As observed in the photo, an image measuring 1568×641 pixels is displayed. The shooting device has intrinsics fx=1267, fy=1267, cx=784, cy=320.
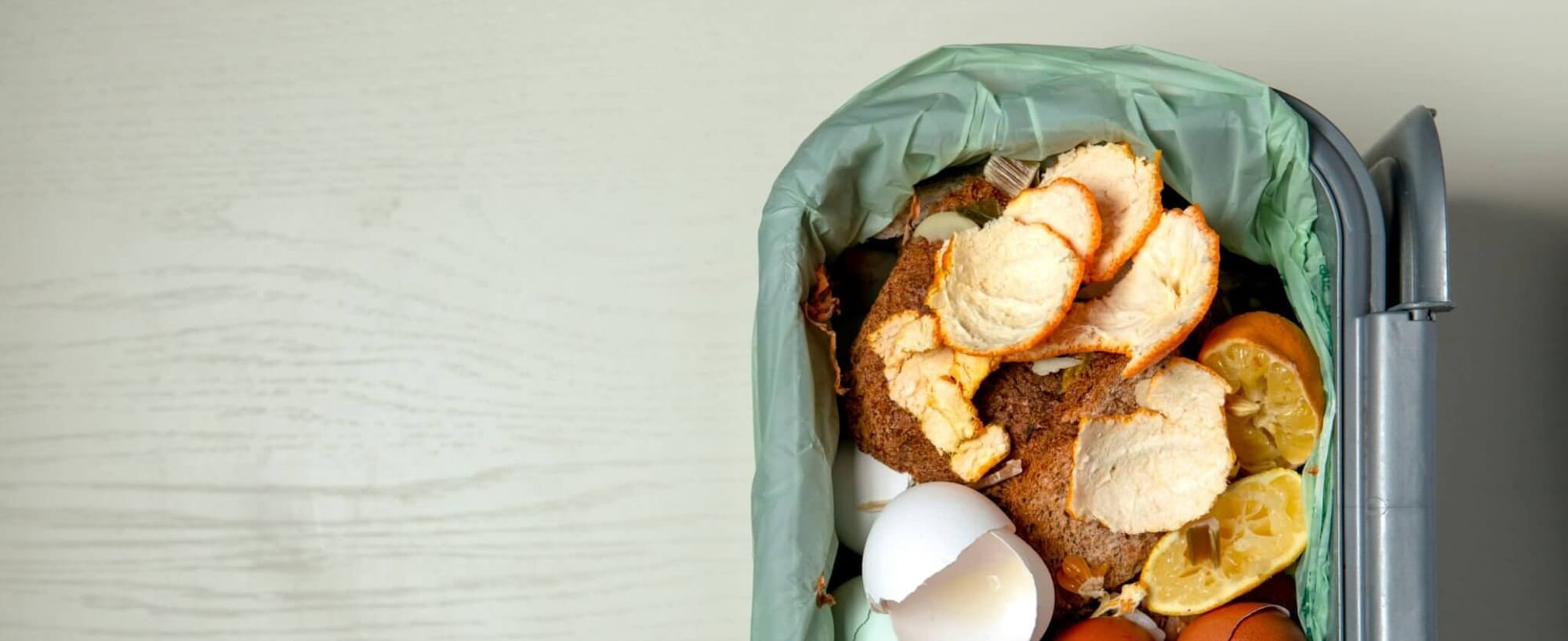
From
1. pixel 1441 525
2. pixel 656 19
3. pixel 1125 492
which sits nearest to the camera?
pixel 1125 492

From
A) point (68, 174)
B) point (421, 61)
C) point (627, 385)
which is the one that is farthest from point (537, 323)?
point (68, 174)

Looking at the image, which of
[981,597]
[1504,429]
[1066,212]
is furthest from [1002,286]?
[1504,429]

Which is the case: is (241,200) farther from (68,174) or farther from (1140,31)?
(1140,31)

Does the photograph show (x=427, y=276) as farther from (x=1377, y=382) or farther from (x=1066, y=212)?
(x=1377, y=382)

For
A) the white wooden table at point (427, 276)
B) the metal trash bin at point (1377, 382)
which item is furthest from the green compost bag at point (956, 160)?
the white wooden table at point (427, 276)

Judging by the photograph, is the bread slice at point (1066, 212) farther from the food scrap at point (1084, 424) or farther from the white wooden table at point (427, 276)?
the white wooden table at point (427, 276)

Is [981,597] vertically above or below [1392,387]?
below
